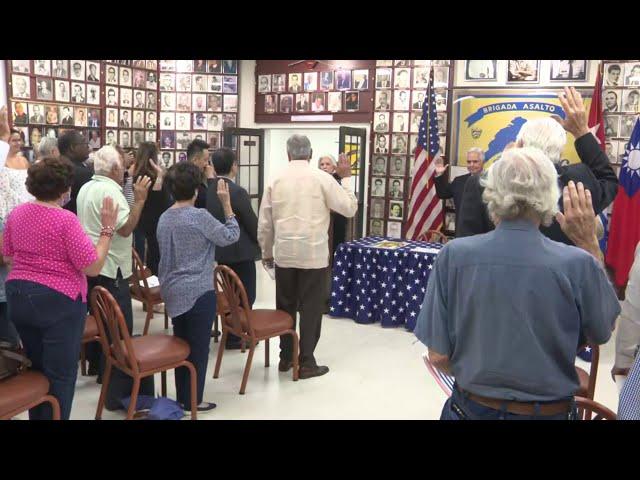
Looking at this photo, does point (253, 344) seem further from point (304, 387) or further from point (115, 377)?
point (115, 377)

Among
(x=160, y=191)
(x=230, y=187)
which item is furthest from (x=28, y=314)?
(x=160, y=191)

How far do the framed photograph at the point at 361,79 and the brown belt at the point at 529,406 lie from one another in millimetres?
7559

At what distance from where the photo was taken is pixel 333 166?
6.41 metres

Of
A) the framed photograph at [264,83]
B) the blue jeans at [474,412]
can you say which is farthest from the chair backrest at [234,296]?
the framed photograph at [264,83]

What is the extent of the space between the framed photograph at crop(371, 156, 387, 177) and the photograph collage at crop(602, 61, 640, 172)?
9.58ft

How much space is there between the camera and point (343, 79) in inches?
363

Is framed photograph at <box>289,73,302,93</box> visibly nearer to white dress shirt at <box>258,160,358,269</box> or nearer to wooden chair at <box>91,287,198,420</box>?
white dress shirt at <box>258,160,358,269</box>

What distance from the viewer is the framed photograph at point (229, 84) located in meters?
9.91

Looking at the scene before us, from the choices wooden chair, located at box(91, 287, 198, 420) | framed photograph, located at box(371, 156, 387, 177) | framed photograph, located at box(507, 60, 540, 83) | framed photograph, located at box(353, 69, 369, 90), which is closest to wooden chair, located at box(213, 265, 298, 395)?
wooden chair, located at box(91, 287, 198, 420)

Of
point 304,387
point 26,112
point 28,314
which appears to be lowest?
point 304,387

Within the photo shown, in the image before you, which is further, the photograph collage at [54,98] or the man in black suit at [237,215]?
the photograph collage at [54,98]

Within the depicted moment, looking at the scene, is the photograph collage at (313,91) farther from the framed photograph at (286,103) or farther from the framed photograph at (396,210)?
the framed photograph at (396,210)

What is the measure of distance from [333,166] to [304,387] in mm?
2615

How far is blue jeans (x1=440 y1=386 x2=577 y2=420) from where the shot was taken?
1.94 m
